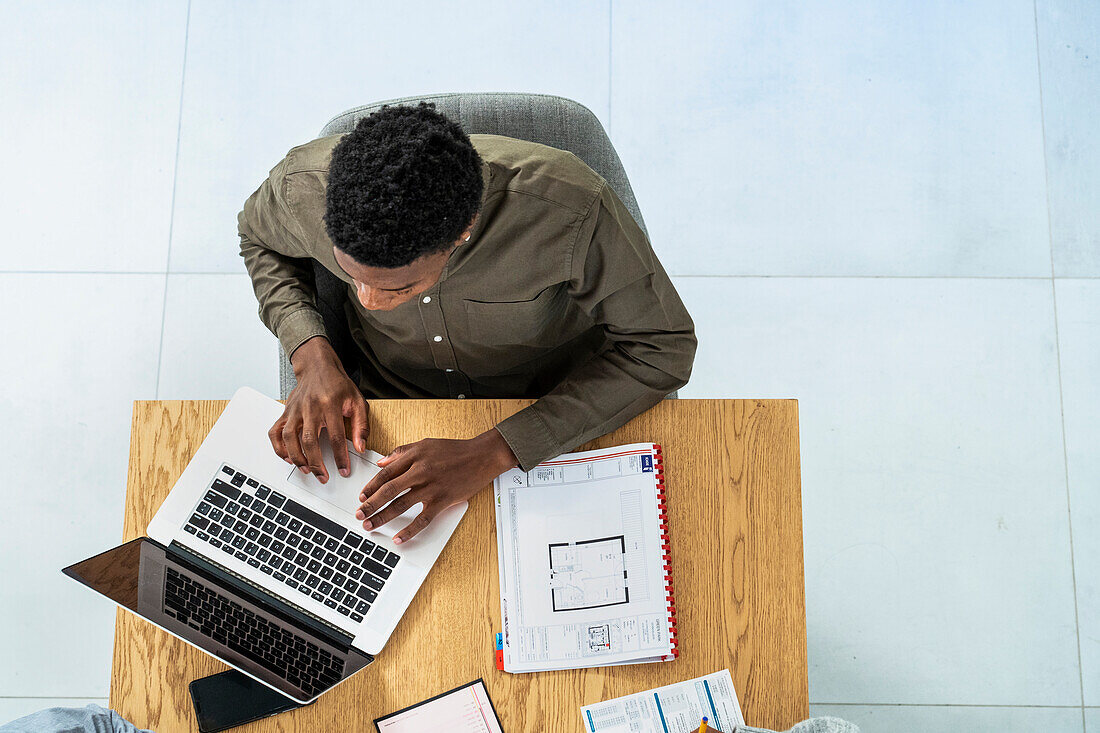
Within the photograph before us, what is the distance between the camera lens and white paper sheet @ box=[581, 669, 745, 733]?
1.05m

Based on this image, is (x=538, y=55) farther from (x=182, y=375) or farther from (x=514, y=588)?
(x=514, y=588)

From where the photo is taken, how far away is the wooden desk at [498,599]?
3.49 feet

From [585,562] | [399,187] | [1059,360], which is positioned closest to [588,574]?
[585,562]

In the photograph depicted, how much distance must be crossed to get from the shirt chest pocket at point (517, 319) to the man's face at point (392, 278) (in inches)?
6.7

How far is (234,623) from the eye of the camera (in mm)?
1058

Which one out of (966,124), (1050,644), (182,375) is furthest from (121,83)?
(1050,644)

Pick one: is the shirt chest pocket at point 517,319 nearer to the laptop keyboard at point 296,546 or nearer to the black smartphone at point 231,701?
the laptop keyboard at point 296,546

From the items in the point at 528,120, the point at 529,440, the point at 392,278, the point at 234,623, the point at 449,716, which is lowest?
the point at 449,716

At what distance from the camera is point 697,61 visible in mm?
2074

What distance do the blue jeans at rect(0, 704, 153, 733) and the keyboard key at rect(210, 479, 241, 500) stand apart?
0.29 m

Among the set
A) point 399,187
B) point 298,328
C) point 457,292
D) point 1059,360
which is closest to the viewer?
point 399,187

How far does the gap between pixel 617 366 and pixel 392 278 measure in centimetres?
36

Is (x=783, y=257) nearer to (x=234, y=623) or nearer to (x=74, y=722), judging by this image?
(x=234, y=623)

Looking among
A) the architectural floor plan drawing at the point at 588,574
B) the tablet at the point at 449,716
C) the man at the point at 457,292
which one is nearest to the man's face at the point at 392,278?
the man at the point at 457,292
